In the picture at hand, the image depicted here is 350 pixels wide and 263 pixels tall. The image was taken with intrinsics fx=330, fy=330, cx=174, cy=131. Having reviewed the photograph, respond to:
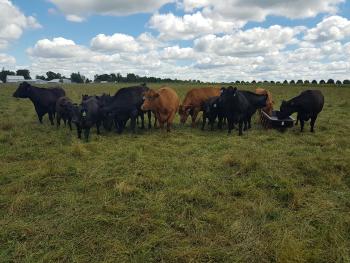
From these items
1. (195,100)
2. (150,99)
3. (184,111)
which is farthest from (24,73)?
(150,99)

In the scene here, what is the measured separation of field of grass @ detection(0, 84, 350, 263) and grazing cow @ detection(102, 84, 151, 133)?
253 cm

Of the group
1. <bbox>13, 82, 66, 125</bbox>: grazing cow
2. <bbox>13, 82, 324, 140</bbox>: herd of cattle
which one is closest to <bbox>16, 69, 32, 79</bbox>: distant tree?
<bbox>13, 82, 66, 125</bbox>: grazing cow

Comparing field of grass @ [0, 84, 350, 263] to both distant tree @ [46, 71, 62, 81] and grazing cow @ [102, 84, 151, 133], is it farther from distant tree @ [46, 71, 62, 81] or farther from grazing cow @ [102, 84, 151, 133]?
distant tree @ [46, 71, 62, 81]

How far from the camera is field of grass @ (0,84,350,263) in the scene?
4422mm

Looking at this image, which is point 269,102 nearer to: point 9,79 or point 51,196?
point 51,196

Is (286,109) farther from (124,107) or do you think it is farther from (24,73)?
(24,73)

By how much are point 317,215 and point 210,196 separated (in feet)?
6.01

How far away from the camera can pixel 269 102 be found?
48.5ft

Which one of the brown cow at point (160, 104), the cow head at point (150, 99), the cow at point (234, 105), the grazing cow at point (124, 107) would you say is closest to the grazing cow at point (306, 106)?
the cow at point (234, 105)

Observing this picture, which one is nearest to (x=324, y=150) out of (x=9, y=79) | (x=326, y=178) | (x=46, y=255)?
(x=326, y=178)

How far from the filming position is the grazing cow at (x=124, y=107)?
494 inches

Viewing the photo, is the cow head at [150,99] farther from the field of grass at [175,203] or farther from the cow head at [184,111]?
the field of grass at [175,203]

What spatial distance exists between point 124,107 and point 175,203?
7.42m

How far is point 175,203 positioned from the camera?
582 centimetres
